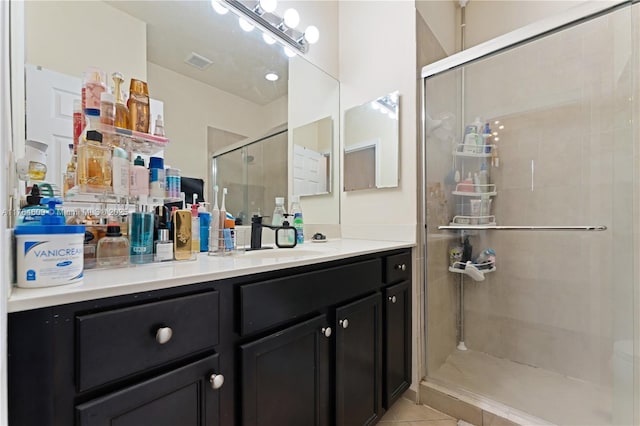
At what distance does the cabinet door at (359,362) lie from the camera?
1.04 metres

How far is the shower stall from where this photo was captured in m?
1.36

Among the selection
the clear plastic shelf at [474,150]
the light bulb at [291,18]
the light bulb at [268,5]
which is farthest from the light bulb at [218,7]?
the clear plastic shelf at [474,150]

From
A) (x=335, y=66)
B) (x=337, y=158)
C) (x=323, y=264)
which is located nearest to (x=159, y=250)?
(x=323, y=264)

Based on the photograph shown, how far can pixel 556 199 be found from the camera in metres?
1.76

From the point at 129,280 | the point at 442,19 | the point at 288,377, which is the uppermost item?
the point at 442,19

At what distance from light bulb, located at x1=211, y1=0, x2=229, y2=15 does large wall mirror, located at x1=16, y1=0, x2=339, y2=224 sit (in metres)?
0.02

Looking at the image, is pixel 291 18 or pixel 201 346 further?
pixel 291 18

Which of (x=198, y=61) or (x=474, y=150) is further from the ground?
(x=198, y=61)

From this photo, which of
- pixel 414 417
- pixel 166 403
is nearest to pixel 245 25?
pixel 166 403

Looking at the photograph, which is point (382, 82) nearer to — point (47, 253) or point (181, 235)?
point (181, 235)

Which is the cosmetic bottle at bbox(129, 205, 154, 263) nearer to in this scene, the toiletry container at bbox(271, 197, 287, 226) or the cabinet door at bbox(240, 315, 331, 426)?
the cabinet door at bbox(240, 315, 331, 426)

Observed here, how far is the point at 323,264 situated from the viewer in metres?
1.00

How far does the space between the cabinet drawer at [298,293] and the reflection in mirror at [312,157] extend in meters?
0.75

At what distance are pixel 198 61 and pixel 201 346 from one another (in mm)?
1162
